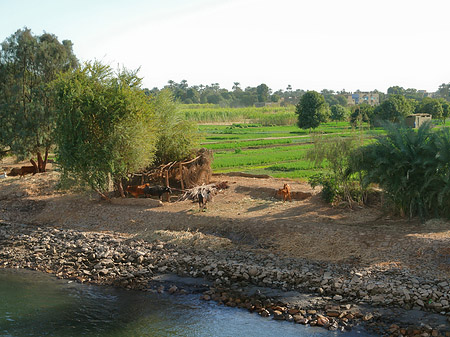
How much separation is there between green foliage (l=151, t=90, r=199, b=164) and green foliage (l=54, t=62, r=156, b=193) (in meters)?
2.46

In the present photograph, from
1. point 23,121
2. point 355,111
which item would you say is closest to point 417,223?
point 23,121

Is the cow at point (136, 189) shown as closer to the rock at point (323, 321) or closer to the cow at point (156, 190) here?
the cow at point (156, 190)

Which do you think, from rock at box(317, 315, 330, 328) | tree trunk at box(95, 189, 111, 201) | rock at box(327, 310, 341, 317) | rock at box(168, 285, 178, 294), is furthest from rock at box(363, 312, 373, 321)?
tree trunk at box(95, 189, 111, 201)

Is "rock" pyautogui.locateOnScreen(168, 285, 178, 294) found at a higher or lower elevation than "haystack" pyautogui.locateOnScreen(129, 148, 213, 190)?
lower

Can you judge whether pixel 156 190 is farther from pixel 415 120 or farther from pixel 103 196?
pixel 415 120

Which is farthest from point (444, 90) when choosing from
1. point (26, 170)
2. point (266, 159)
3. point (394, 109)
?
point (26, 170)

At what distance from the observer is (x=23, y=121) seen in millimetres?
25672

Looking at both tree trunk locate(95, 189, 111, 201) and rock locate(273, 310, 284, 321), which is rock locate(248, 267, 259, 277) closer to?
rock locate(273, 310, 284, 321)

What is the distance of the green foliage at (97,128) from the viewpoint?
65.9 feet

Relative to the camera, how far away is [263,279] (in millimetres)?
14031

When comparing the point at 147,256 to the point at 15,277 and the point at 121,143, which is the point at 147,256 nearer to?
the point at 15,277

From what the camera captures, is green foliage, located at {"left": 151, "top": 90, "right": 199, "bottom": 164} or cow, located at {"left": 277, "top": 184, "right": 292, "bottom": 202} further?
green foliage, located at {"left": 151, "top": 90, "right": 199, "bottom": 164}

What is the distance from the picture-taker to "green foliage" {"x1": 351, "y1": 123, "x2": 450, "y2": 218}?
615 inches

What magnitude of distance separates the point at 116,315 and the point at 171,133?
476 inches
